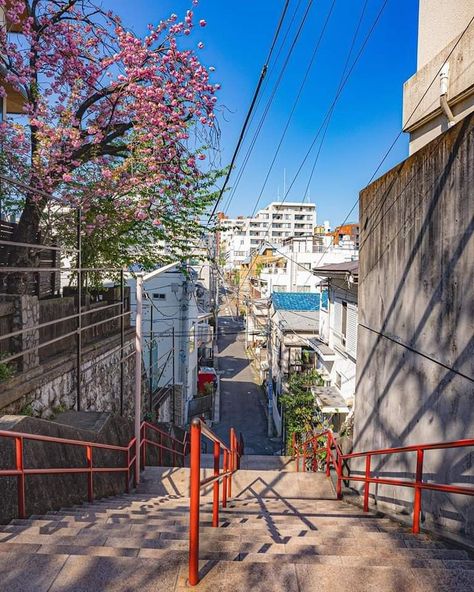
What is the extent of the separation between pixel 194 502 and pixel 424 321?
3392 mm

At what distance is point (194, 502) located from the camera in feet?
7.36

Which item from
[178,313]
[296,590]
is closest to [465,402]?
[296,590]

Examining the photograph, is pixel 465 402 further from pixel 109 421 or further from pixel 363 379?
pixel 109 421

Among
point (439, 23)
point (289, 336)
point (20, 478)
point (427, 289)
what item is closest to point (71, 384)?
point (20, 478)

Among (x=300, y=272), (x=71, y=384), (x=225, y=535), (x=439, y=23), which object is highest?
(x=439, y=23)

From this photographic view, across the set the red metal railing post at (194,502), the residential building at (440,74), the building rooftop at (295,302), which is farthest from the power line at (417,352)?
the building rooftop at (295,302)

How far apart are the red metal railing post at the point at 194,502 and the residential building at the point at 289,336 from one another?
15317 mm

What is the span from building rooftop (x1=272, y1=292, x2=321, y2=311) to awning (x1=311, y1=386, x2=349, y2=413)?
10.2 m

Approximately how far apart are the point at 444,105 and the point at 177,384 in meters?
15.6

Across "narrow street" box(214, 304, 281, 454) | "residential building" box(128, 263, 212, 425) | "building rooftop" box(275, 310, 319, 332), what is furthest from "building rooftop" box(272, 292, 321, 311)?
"residential building" box(128, 263, 212, 425)

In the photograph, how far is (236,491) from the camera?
7.09 meters

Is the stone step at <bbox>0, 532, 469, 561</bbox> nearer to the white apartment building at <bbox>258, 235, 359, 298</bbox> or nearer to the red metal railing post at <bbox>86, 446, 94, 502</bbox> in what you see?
the red metal railing post at <bbox>86, 446, 94, 502</bbox>

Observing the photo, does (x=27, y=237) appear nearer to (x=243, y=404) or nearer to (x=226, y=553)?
(x=226, y=553)

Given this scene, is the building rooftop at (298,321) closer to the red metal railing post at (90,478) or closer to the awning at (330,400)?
the awning at (330,400)
